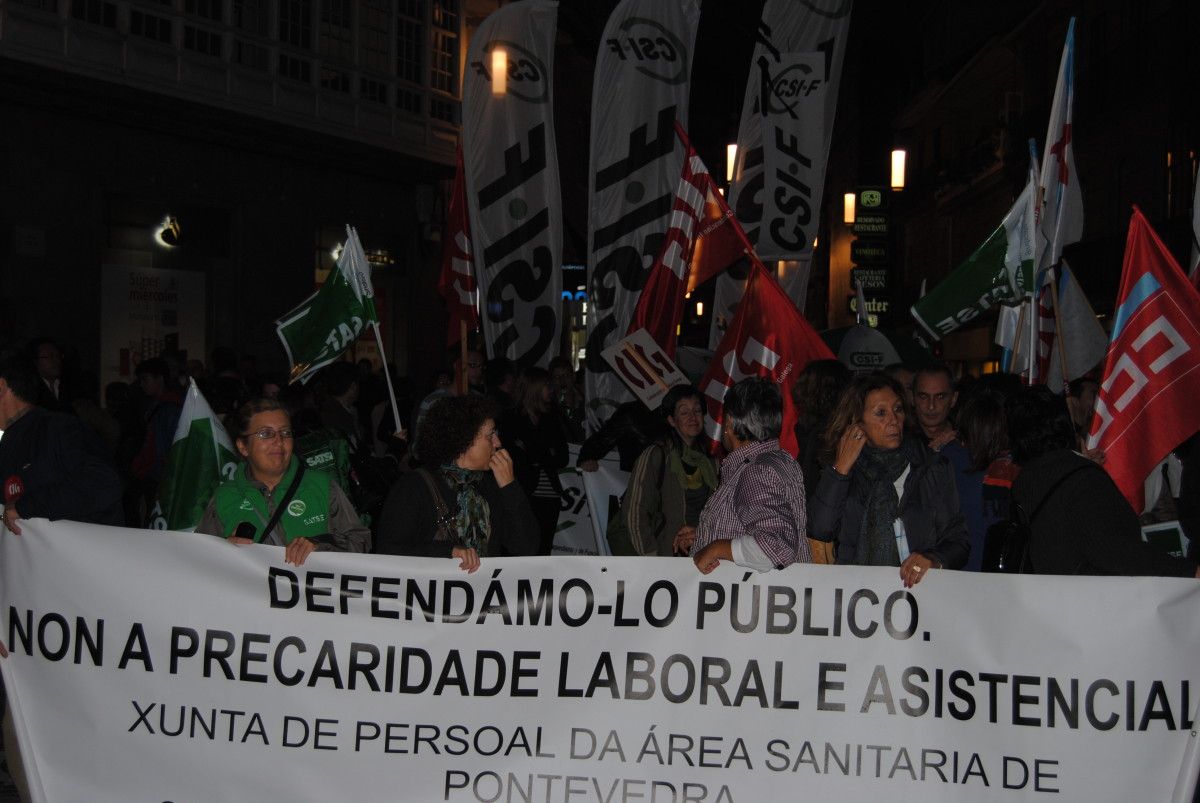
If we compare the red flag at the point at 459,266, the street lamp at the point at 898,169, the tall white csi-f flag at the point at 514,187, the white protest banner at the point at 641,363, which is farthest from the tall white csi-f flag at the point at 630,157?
the street lamp at the point at 898,169

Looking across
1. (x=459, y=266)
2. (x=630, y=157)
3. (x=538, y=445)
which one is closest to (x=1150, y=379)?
(x=538, y=445)

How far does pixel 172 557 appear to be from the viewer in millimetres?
5234

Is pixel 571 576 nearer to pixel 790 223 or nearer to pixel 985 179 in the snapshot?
pixel 790 223

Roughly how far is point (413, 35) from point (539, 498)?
1692cm

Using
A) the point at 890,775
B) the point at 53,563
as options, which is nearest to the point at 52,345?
the point at 53,563

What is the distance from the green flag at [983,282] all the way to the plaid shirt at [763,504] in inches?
184

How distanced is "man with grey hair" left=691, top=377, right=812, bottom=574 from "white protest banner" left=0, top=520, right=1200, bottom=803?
12cm

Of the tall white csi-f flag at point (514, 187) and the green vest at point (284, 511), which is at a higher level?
the tall white csi-f flag at point (514, 187)

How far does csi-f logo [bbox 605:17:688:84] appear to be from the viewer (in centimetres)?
1132

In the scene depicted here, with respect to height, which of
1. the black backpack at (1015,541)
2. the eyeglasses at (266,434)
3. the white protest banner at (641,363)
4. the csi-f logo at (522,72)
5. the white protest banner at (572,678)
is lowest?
the white protest banner at (572,678)

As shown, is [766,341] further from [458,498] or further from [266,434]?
[266,434]

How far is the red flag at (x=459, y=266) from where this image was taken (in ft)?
41.1

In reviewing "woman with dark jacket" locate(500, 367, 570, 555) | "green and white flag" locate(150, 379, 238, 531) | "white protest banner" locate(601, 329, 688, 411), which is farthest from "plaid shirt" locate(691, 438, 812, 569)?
"white protest banner" locate(601, 329, 688, 411)

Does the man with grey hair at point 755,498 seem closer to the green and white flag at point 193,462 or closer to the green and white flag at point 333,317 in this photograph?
the green and white flag at point 193,462
